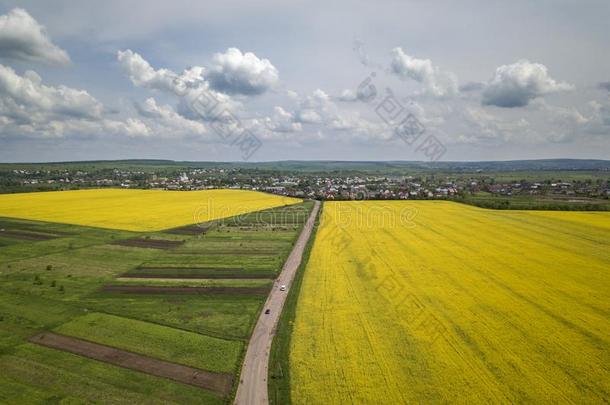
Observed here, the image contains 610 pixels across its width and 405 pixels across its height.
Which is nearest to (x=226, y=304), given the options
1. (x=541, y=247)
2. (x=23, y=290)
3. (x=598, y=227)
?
(x=23, y=290)

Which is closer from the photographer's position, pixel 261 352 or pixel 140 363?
pixel 140 363

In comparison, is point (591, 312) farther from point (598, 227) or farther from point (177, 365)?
point (598, 227)

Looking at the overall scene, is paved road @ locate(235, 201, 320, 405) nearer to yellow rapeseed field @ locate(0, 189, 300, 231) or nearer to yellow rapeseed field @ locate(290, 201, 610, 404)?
yellow rapeseed field @ locate(290, 201, 610, 404)

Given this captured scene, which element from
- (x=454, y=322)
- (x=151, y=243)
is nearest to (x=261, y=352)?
(x=454, y=322)

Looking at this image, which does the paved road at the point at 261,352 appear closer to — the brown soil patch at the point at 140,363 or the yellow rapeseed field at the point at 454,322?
the brown soil patch at the point at 140,363

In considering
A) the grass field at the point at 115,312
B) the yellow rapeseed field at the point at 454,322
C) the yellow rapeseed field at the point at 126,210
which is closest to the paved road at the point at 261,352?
the grass field at the point at 115,312

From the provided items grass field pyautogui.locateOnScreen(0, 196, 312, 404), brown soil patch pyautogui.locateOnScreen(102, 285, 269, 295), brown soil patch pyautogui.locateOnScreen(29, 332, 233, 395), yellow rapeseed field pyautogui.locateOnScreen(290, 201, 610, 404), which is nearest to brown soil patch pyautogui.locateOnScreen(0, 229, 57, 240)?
grass field pyautogui.locateOnScreen(0, 196, 312, 404)

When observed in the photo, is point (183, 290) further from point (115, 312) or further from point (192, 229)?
point (192, 229)
